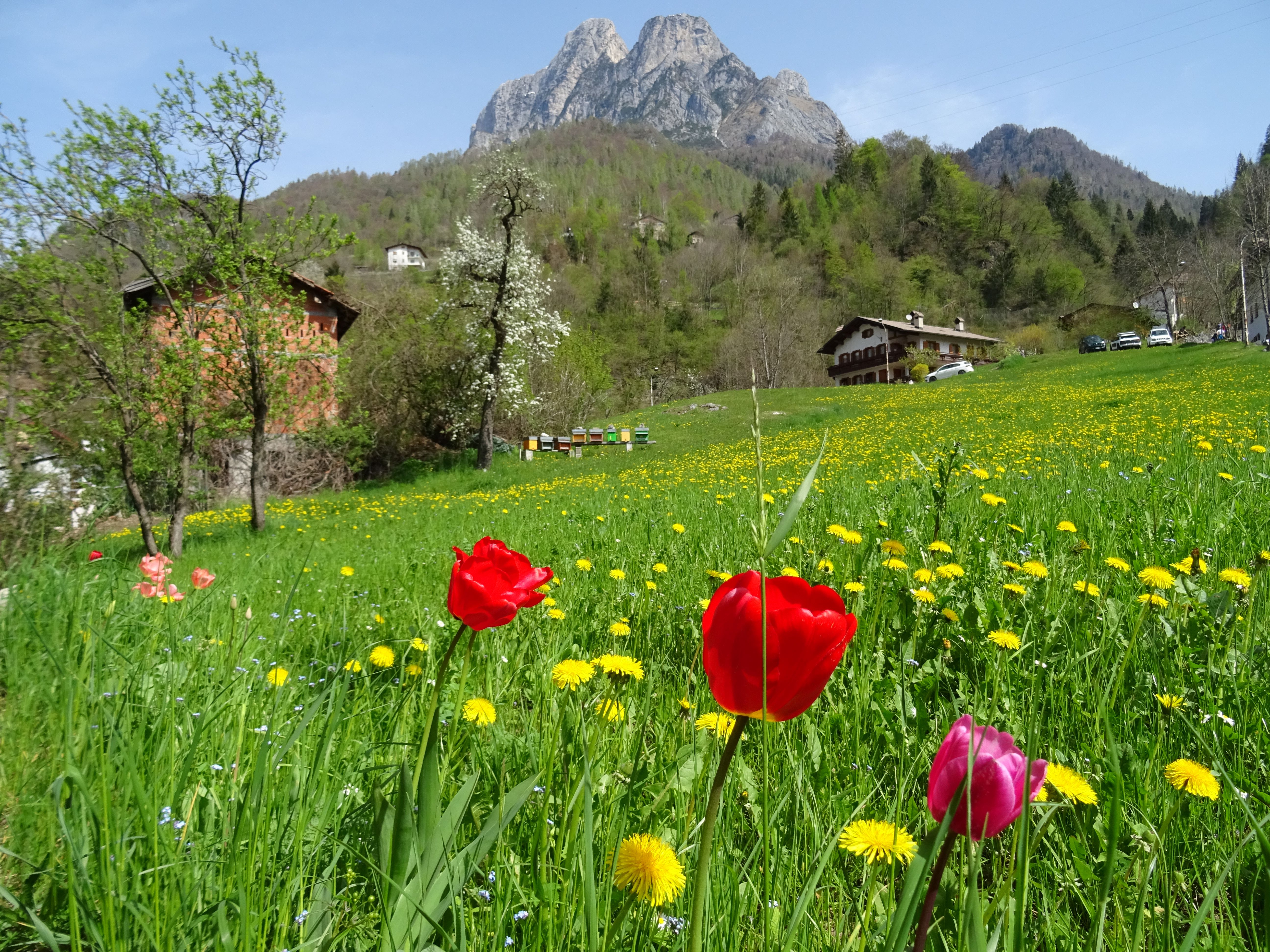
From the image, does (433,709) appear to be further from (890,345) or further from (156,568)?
(890,345)

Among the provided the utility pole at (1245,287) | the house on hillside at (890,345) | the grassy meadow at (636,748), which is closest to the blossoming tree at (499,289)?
the grassy meadow at (636,748)

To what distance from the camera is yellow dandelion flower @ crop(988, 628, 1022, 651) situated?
159cm

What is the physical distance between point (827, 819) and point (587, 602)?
5.41 feet

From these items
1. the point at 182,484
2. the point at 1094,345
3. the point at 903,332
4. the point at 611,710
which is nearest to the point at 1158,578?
the point at 611,710

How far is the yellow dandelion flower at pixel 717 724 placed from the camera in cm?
123

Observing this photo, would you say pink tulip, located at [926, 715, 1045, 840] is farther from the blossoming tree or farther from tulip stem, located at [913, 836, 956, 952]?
the blossoming tree

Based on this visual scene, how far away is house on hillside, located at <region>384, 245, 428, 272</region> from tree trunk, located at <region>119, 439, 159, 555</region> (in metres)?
66.7

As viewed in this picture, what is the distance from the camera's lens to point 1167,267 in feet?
174

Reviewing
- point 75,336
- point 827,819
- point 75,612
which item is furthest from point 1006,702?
point 75,336

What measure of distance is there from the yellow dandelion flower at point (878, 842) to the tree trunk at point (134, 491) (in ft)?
31.1

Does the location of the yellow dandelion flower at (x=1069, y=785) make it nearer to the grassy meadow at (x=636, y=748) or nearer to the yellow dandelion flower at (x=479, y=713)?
the grassy meadow at (x=636, y=748)

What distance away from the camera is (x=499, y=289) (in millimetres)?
20688

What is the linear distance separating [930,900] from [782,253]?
82563mm

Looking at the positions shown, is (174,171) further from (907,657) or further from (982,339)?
(982,339)
